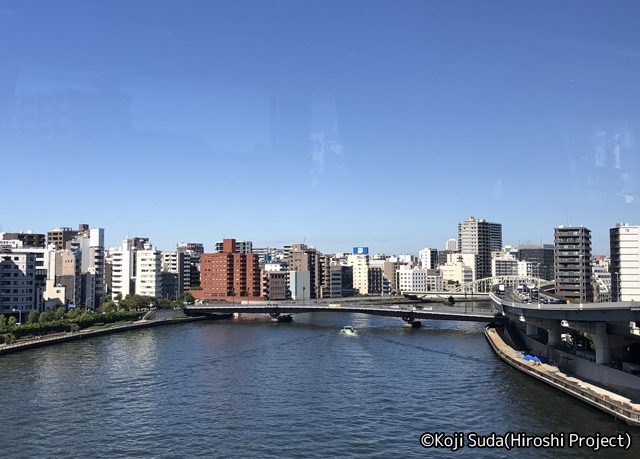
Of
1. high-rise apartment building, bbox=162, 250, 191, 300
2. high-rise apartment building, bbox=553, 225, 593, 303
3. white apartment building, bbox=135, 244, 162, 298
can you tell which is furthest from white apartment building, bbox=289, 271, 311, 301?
high-rise apartment building, bbox=553, 225, 593, 303

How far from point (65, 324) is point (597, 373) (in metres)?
25.7

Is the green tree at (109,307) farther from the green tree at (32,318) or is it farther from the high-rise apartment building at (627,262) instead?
the high-rise apartment building at (627,262)

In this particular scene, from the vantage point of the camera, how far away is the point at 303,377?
18719 mm

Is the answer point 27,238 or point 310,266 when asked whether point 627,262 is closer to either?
point 310,266

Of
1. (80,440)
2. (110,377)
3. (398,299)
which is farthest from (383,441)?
(398,299)

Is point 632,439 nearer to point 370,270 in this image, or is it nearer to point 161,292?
point 161,292

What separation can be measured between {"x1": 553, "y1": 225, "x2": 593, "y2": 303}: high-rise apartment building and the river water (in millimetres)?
22964

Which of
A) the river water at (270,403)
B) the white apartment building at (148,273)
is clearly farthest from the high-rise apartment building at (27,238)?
the river water at (270,403)

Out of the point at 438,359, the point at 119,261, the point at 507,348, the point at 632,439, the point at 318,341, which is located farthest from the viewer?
the point at 119,261

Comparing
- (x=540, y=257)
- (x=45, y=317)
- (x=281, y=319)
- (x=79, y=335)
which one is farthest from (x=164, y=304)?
(x=540, y=257)

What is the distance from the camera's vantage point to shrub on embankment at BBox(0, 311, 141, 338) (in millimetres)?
26828

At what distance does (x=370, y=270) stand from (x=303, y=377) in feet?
183

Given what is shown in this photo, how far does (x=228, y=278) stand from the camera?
180ft

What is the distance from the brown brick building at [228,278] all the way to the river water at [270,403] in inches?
1129
